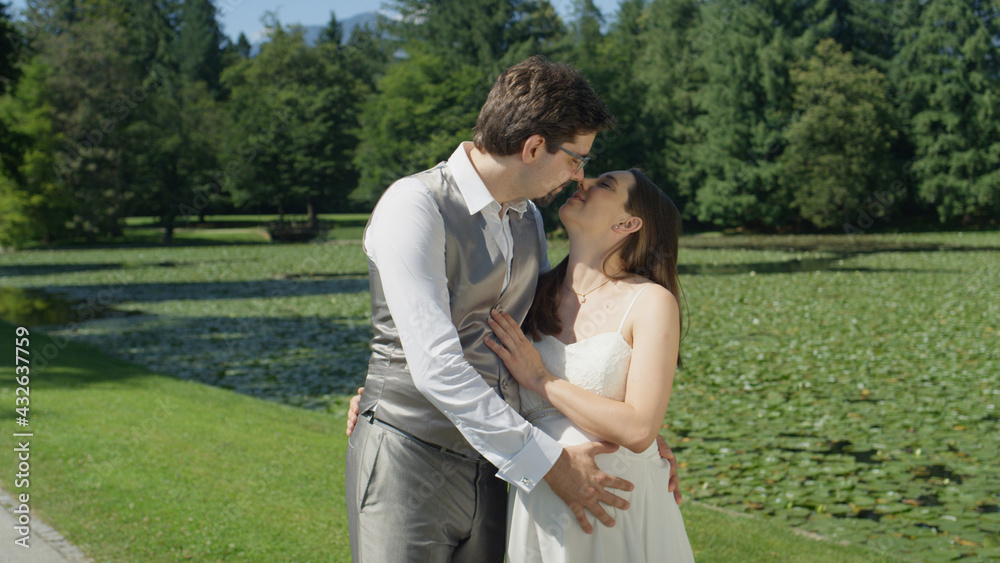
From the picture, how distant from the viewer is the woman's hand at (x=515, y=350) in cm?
227

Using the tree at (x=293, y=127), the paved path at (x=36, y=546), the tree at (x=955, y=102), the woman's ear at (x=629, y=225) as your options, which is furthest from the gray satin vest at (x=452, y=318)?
the tree at (x=293, y=127)

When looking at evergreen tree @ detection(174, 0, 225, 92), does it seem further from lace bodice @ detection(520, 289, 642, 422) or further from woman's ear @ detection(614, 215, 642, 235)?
lace bodice @ detection(520, 289, 642, 422)

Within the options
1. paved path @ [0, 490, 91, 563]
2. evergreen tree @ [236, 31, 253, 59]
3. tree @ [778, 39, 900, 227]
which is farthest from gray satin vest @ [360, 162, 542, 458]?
evergreen tree @ [236, 31, 253, 59]

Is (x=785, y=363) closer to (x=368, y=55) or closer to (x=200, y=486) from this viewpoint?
(x=200, y=486)

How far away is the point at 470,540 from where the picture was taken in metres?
2.33

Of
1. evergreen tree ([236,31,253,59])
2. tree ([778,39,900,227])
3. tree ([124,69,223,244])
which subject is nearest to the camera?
tree ([778,39,900,227])

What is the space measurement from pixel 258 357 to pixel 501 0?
39.4 meters

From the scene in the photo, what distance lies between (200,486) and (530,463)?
12.3 feet

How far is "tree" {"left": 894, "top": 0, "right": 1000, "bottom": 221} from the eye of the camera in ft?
129

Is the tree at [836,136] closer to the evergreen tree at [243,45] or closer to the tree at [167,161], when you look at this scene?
the tree at [167,161]

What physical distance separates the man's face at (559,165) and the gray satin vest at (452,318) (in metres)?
0.20

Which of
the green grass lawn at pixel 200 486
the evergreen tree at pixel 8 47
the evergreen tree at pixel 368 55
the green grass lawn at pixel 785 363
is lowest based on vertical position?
the green grass lawn at pixel 785 363

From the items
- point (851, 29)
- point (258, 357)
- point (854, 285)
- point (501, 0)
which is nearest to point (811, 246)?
point (854, 285)

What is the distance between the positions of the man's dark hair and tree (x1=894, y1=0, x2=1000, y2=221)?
44.3m
